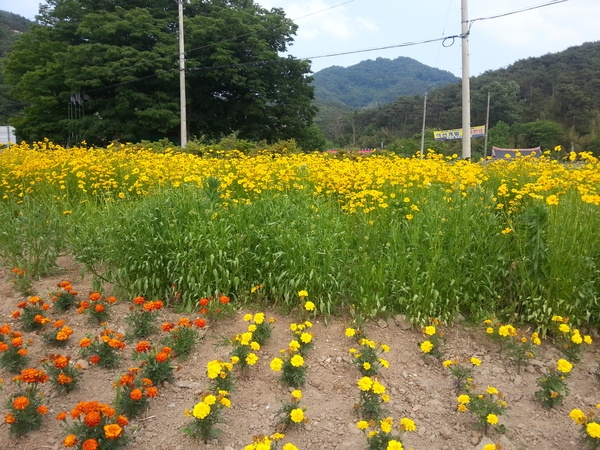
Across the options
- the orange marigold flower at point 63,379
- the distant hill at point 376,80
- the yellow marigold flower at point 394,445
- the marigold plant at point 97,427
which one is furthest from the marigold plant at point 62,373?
the distant hill at point 376,80

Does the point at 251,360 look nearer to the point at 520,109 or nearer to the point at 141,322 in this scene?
the point at 141,322

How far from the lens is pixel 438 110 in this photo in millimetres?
42188

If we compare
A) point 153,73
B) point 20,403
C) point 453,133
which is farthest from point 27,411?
point 153,73

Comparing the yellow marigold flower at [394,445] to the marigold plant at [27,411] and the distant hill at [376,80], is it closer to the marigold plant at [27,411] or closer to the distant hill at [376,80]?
the marigold plant at [27,411]

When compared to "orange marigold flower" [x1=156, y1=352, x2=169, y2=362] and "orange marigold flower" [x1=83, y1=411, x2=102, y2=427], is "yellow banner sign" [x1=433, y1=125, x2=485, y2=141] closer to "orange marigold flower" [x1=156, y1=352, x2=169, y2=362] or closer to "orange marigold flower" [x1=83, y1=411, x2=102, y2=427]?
"orange marigold flower" [x1=156, y1=352, x2=169, y2=362]

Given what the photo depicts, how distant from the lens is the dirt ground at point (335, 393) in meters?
2.00

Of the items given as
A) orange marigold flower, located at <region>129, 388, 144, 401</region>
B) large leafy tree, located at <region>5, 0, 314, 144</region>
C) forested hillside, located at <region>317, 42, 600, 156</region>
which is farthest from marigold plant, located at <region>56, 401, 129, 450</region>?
forested hillside, located at <region>317, 42, 600, 156</region>

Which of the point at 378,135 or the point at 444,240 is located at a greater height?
the point at 378,135

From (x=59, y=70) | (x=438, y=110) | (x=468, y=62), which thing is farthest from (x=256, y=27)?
(x=438, y=110)

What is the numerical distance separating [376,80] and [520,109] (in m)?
47.4

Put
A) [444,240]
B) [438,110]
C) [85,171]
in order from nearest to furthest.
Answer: [444,240], [85,171], [438,110]

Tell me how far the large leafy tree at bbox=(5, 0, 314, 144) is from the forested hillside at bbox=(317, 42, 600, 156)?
1514 centimetres

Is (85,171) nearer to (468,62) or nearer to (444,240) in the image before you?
(444,240)

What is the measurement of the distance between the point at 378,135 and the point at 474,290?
41.6m
